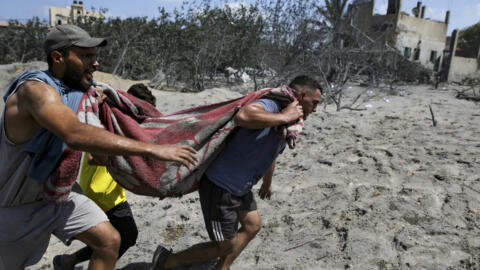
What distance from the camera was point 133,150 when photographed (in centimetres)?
158

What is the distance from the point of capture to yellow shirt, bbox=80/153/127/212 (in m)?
2.43

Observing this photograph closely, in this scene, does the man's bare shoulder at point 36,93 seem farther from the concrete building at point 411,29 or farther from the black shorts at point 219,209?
the concrete building at point 411,29

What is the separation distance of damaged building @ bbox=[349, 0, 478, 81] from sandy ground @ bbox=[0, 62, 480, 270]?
19.7 m

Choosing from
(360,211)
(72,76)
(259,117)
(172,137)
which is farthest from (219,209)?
(360,211)

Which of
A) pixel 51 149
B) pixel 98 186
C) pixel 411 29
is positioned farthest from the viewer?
pixel 411 29

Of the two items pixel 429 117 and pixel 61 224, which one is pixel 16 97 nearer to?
pixel 61 224

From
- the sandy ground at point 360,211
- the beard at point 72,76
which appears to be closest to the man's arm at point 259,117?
the beard at point 72,76

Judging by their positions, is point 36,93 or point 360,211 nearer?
point 36,93

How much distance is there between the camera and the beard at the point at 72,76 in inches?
70.4

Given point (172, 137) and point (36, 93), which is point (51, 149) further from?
point (172, 137)

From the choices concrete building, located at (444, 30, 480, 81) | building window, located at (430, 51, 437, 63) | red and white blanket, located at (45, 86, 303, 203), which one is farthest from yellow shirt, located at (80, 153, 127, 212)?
building window, located at (430, 51, 437, 63)

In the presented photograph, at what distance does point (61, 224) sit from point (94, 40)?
3.16ft

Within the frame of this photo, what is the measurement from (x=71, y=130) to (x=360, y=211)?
2601mm

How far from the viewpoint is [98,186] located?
8.00ft
